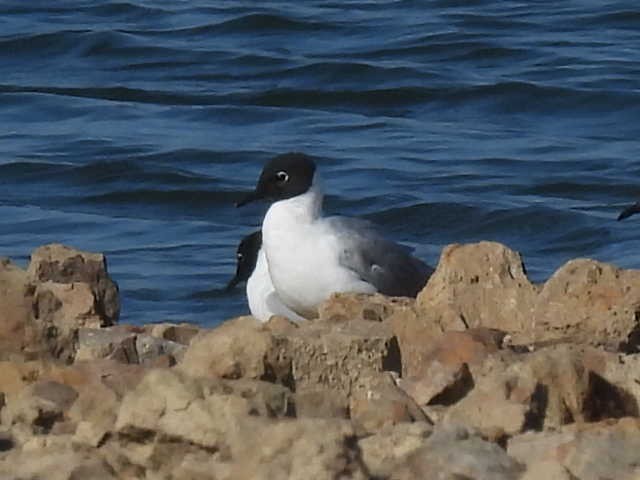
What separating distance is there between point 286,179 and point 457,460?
4716 millimetres

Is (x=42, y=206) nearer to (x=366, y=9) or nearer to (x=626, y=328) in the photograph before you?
(x=366, y=9)

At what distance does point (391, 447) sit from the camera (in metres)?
3.79

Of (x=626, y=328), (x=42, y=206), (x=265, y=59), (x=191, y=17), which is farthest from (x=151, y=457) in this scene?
(x=191, y=17)

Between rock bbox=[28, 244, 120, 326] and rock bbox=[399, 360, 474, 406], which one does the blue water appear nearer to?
rock bbox=[28, 244, 120, 326]

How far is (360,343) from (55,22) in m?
13.5

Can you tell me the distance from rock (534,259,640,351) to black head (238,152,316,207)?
2.93 m

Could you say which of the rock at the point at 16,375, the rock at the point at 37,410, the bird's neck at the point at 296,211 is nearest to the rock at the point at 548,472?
the rock at the point at 37,410

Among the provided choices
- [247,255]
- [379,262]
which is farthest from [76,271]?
[247,255]

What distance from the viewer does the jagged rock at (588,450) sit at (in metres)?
3.70

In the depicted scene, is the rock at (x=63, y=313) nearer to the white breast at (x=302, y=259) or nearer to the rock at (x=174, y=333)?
the rock at (x=174, y=333)

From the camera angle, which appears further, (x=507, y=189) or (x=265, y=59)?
(x=265, y=59)

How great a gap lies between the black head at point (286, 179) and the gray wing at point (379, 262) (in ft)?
0.59

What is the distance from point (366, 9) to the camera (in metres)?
17.9

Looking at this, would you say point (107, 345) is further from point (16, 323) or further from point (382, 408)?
point (382, 408)
